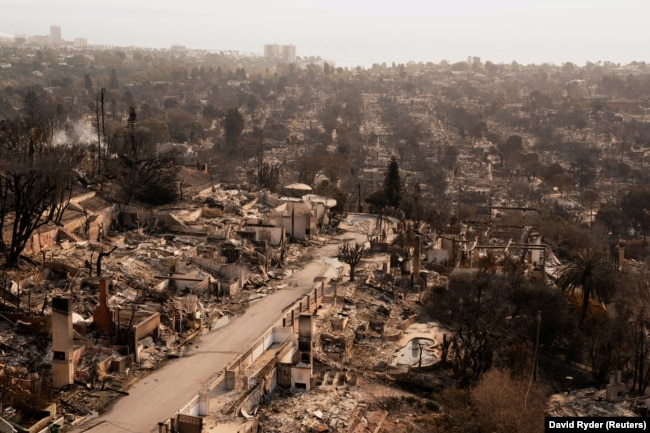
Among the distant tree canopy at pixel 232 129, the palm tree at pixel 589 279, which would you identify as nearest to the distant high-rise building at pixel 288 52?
the distant tree canopy at pixel 232 129

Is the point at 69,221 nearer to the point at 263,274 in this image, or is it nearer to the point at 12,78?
the point at 263,274

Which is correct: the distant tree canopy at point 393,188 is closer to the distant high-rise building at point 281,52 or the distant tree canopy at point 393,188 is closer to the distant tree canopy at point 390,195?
the distant tree canopy at point 390,195

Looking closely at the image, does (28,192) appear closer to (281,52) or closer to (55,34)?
(281,52)

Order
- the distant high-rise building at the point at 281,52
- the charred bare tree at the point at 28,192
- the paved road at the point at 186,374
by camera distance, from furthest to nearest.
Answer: the distant high-rise building at the point at 281,52 → the charred bare tree at the point at 28,192 → the paved road at the point at 186,374

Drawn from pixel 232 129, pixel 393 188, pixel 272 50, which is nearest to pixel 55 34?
pixel 272 50

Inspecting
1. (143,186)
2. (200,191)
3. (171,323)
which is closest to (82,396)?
(171,323)

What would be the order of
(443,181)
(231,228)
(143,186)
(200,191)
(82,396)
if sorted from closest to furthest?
(82,396)
(231,228)
(143,186)
(200,191)
(443,181)
